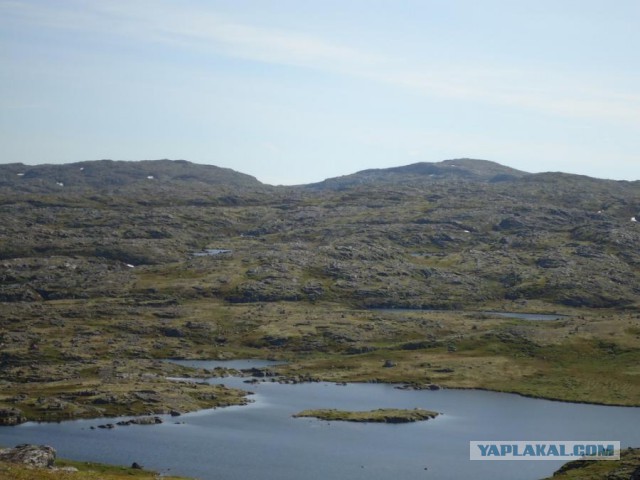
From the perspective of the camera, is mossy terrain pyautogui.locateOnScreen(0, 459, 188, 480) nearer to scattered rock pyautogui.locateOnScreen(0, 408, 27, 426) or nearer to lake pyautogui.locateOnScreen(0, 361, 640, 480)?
lake pyautogui.locateOnScreen(0, 361, 640, 480)

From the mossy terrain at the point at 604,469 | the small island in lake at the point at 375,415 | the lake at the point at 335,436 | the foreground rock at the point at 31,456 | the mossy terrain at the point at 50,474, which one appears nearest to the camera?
the mossy terrain at the point at 50,474

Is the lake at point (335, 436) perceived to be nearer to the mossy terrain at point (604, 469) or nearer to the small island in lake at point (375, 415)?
the small island in lake at point (375, 415)

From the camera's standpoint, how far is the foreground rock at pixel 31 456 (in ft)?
275

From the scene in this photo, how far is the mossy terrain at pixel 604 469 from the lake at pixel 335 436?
1105cm

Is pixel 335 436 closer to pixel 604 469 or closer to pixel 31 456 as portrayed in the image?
pixel 604 469

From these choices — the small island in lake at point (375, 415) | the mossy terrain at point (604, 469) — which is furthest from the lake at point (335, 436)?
the mossy terrain at point (604, 469)

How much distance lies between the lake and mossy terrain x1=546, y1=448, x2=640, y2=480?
11.1 m

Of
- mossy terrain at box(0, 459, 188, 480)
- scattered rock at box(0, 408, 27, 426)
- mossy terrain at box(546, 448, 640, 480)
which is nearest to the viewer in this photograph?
mossy terrain at box(0, 459, 188, 480)

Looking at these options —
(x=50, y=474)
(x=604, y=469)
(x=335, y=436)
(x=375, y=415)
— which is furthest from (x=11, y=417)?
(x=604, y=469)

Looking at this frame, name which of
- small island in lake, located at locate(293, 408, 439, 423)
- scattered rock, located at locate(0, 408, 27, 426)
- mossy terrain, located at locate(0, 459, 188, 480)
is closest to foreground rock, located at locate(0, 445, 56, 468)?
mossy terrain, located at locate(0, 459, 188, 480)

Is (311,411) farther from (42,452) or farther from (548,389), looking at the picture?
(42,452)

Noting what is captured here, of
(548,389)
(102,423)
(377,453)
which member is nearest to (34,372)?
(102,423)

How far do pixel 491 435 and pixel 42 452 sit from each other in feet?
268

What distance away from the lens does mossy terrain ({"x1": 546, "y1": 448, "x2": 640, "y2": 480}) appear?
9512 centimetres
